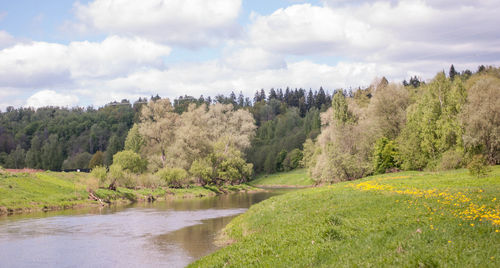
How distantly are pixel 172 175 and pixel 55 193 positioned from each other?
73.8 ft

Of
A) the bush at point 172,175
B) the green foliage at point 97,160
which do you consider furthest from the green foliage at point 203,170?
the green foliage at point 97,160

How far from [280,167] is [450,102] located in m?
84.5

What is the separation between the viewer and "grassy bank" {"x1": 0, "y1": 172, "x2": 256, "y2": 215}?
45.3m

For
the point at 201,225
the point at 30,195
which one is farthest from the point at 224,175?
the point at 201,225

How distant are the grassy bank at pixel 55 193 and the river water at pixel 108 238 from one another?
4192mm

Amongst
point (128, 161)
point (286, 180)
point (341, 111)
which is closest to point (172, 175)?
point (128, 161)

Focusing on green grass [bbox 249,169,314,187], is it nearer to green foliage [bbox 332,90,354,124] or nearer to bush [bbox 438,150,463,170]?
green foliage [bbox 332,90,354,124]

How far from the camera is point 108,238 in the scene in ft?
94.6

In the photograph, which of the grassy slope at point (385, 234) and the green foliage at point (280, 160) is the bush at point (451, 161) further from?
the green foliage at point (280, 160)

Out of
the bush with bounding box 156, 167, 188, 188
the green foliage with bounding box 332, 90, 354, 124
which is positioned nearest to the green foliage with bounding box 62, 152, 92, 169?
the bush with bounding box 156, 167, 188, 188

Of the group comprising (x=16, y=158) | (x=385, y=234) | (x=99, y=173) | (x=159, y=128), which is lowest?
(x=385, y=234)

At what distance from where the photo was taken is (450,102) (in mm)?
55406

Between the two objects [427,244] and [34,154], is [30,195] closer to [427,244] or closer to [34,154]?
[427,244]

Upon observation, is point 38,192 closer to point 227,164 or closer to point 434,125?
point 227,164
